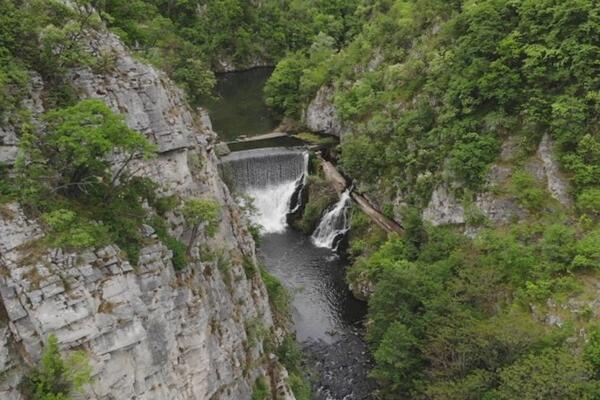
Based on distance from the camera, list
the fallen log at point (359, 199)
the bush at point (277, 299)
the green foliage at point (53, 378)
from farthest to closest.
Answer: the fallen log at point (359, 199) → the bush at point (277, 299) → the green foliage at point (53, 378)

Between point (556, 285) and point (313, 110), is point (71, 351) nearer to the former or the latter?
point (556, 285)

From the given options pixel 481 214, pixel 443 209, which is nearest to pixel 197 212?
pixel 481 214

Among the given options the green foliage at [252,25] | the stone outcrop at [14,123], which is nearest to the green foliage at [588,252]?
the stone outcrop at [14,123]

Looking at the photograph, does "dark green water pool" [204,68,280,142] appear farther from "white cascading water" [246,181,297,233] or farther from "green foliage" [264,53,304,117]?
"white cascading water" [246,181,297,233]

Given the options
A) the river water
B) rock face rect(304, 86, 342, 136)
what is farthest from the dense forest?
rock face rect(304, 86, 342, 136)

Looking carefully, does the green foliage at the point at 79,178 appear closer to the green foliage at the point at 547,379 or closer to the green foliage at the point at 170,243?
the green foliage at the point at 170,243

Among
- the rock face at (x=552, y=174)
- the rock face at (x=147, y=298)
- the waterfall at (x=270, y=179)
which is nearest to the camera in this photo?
the rock face at (x=147, y=298)
